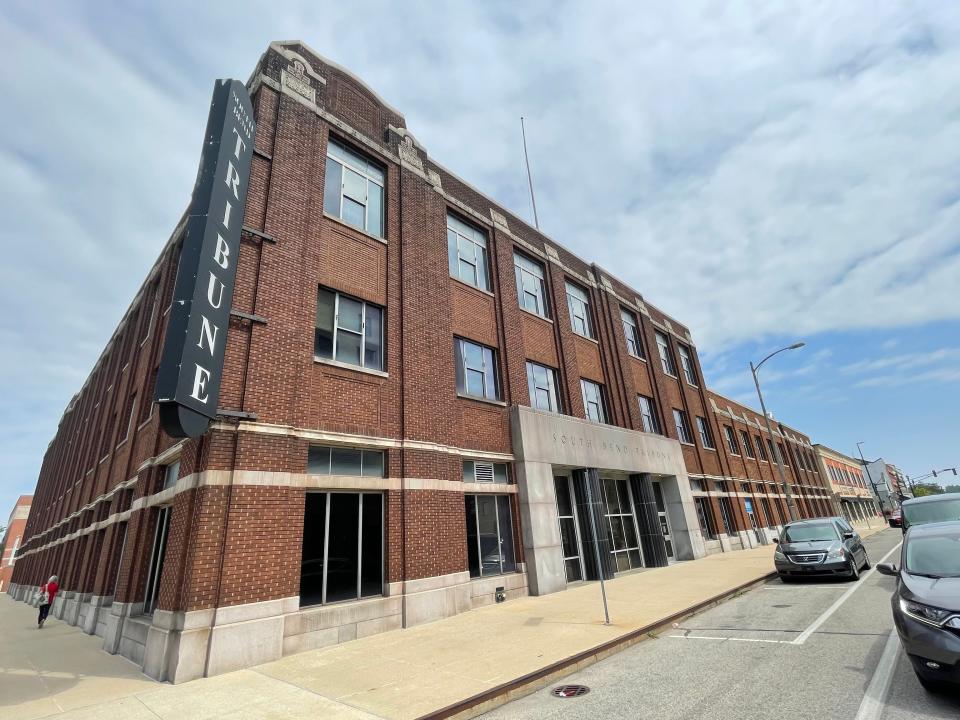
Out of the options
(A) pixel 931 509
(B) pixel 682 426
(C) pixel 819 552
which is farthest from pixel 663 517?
(A) pixel 931 509

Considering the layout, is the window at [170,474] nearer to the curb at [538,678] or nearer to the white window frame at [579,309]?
the curb at [538,678]

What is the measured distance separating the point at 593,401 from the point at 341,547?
13.2 metres

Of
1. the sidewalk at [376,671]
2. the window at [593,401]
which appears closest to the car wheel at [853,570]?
the sidewalk at [376,671]

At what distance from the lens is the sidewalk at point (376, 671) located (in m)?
5.90

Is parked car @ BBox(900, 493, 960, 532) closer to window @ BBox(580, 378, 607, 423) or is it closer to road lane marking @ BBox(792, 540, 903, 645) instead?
road lane marking @ BBox(792, 540, 903, 645)

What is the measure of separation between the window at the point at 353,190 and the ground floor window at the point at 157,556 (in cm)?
864

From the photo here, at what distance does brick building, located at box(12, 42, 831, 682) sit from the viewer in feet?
28.6

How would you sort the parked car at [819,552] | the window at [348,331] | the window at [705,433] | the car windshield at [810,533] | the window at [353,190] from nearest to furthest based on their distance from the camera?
the window at [348,331] → the parked car at [819,552] → the window at [353,190] → the car windshield at [810,533] → the window at [705,433]

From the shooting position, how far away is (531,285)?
64.5ft

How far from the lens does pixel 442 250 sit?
15.4 m

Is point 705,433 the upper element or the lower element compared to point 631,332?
lower

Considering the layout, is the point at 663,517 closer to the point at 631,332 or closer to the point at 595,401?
the point at 595,401

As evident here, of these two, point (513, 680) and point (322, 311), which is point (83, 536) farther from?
point (513, 680)

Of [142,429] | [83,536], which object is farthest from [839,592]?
[83,536]
